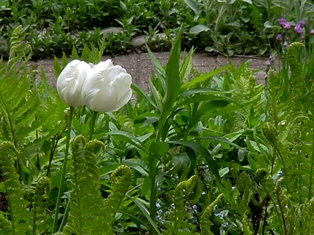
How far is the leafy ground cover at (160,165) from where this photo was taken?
106 cm

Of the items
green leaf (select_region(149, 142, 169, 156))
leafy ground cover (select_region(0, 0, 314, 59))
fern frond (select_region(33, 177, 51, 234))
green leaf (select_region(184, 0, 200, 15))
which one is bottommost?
leafy ground cover (select_region(0, 0, 314, 59))

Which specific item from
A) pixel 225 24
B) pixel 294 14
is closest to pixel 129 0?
pixel 225 24

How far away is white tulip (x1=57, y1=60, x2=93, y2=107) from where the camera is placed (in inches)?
49.8

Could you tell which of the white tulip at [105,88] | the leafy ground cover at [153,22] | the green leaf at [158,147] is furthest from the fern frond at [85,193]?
the leafy ground cover at [153,22]

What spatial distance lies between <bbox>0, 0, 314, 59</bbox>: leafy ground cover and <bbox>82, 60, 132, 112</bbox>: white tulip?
161 inches

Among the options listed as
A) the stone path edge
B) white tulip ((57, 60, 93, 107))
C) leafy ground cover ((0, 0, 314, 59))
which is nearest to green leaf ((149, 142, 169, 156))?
white tulip ((57, 60, 93, 107))

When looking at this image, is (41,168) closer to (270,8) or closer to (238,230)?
(238,230)

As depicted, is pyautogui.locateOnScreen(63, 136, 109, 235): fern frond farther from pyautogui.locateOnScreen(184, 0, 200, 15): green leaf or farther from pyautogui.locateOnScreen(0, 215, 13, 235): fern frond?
pyautogui.locateOnScreen(184, 0, 200, 15): green leaf

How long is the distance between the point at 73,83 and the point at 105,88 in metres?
0.06

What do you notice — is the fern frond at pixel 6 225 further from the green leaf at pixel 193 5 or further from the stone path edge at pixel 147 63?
the green leaf at pixel 193 5

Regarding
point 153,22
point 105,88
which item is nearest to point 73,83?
point 105,88

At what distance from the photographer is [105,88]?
1273mm

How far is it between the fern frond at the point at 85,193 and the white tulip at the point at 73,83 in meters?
0.25

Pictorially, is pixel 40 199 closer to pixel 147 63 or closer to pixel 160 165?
pixel 160 165
